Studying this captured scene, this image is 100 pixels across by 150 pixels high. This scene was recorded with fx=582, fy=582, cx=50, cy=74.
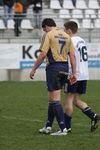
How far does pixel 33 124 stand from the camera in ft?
35.9

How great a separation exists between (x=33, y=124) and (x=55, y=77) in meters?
1.76

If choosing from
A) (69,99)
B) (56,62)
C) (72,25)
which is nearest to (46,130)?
(69,99)

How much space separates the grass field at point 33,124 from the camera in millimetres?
8594

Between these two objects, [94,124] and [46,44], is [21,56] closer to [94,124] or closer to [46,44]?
[94,124]

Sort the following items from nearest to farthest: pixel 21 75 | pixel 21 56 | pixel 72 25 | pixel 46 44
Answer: pixel 46 44 → pixel 72 25 → pixel 21 56 → pixel 21 75

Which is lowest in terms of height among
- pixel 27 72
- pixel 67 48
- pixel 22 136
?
pixel 27 72

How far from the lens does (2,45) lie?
2159 cm

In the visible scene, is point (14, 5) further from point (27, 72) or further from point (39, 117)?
point (39, 117)

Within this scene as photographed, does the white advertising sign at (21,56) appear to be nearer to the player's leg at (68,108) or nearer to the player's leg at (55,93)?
the player's leg at (68,108)

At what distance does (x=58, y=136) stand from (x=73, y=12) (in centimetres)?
1858

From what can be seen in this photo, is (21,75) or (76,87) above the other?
(76,87)

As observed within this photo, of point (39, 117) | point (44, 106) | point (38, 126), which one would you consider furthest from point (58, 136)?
point (44, 106)

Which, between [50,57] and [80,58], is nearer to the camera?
[50,57]

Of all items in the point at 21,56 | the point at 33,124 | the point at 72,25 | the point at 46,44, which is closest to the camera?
the point at 46,44
